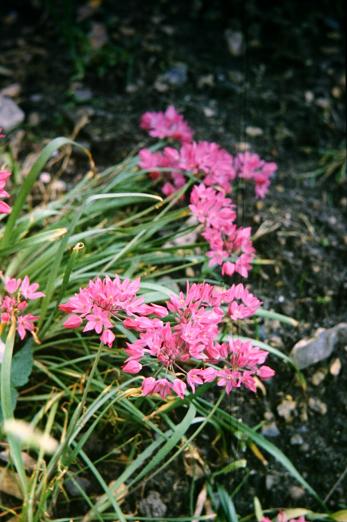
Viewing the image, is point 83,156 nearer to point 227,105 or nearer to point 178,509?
point 227,105

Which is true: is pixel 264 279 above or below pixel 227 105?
below

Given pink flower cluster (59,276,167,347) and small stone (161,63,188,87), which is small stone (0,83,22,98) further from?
pink flower cluster (59,276,167,347)

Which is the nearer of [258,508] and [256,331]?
[258,508]

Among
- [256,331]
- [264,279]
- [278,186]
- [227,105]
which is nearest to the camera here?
[256,331]

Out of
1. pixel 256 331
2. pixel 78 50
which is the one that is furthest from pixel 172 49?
pixel 256 331

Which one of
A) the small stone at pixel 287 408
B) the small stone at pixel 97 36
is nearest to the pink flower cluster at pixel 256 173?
the small stone at pixel 287 408
